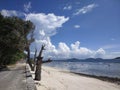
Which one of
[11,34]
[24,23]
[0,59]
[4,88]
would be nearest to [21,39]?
[11,34]

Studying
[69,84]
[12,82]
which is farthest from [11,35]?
[12,82]

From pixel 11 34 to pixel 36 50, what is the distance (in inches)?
210

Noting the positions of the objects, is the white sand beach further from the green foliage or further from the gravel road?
the green foliage

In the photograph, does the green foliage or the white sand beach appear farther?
the green foliage

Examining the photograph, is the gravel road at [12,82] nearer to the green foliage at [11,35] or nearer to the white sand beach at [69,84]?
the white sand beach at [69,84]

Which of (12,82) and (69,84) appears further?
(69,84)

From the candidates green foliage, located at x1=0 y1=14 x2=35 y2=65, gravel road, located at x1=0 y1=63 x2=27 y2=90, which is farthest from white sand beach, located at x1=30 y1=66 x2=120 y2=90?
green foliage, located at x1=0 y1=14 x2=35 y2=65

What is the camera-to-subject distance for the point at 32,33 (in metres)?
37.3

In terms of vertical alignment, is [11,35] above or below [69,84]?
above

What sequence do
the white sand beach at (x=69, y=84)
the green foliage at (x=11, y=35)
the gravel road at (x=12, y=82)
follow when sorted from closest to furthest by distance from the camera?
the gravel road at (x=12, y=82) → the white sand beach at (x=69, y=84) → the green foliage at (x=11, y=35)

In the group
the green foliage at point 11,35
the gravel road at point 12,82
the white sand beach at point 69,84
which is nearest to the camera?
the gravel road at point 12,82

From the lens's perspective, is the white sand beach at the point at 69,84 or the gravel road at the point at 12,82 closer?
the gravel road at the point at 12,82

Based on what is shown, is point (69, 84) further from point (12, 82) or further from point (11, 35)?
point (11, 35)

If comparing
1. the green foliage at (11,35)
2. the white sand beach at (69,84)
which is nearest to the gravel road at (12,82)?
the white sand beach at (69,84)
